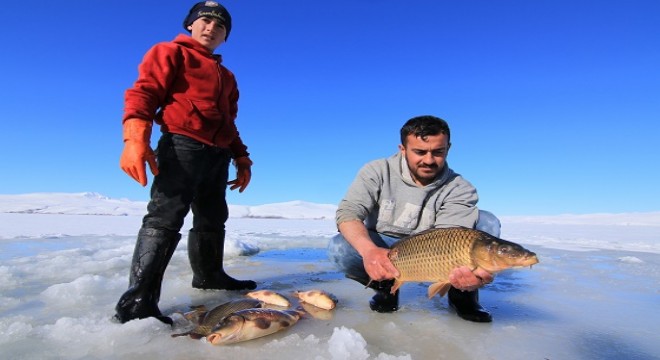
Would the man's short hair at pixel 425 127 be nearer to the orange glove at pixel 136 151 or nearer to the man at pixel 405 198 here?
the man at pixel 405 198

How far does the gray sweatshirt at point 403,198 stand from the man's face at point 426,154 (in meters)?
0.10

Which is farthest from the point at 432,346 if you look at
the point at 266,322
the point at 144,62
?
the point at 144,62

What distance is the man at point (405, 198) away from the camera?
2.86 meters

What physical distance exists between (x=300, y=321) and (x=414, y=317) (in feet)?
2.52

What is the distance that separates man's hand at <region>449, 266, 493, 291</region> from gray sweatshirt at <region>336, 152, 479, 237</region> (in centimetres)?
82

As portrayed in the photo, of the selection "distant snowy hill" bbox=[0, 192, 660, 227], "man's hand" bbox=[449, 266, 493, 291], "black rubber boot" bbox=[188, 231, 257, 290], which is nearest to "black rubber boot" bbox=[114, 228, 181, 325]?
"black rubber boot" bbox=[188, 231, 257, 290]

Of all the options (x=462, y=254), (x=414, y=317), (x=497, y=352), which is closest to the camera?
(x=497, y=352)

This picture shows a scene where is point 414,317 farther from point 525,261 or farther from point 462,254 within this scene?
point 525,261

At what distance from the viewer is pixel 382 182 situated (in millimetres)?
3139

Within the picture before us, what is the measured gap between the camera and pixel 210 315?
2178mm

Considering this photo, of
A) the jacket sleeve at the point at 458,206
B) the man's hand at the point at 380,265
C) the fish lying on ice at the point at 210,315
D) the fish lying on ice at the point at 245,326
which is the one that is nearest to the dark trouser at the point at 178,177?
the fish lying on ice at the point at 210,315

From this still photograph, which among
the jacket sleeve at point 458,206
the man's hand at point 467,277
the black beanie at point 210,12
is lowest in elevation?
the man's hand at point 467,277

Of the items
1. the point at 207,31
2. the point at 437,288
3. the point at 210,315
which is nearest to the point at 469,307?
the point at 437,288

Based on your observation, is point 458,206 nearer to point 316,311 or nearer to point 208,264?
point 316,311
